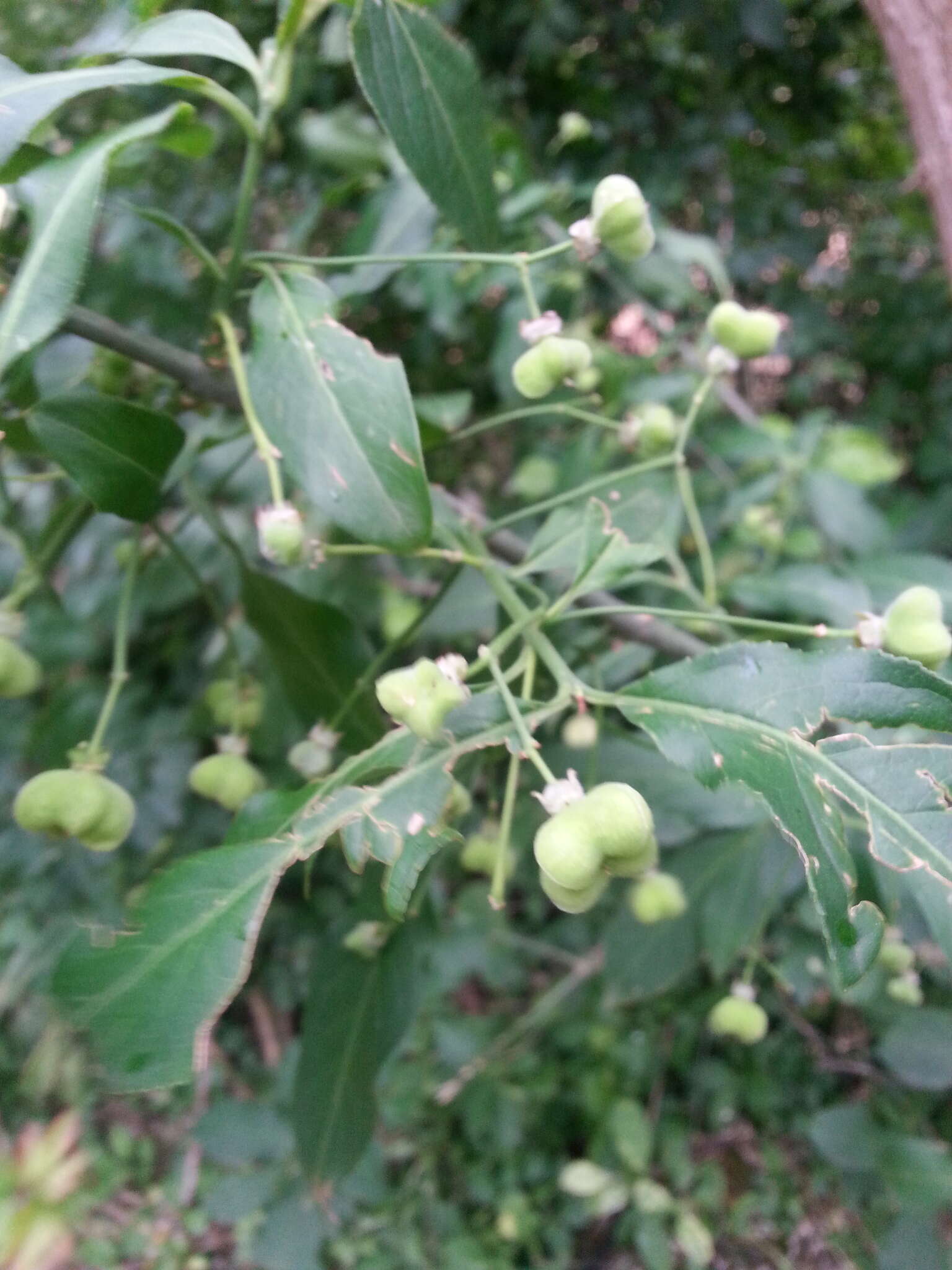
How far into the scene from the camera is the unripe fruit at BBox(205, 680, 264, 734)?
70 centimetres

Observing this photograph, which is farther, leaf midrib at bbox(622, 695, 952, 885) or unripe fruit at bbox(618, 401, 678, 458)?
unripe fruit at bbox(618, 401, 678, 458)

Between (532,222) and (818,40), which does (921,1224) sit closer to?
(532,222)

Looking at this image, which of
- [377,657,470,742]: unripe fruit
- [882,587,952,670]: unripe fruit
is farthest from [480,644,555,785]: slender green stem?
[882,587,952,670]: unripe fruit

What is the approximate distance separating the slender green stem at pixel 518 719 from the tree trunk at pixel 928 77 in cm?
77

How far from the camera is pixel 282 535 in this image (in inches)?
21.3

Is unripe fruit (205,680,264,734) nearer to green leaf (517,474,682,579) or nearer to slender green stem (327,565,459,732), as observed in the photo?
slender green stem (327,565,459,732)

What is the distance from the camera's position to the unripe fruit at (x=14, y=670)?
588 mm

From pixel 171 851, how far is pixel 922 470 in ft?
5.00

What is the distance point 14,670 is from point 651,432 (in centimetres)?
55

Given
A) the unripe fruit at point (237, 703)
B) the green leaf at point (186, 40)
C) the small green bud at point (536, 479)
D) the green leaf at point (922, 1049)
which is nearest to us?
the green leaf at point (186, 40)

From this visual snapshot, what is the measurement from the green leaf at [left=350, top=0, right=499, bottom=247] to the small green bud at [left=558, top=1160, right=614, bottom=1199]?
1372 millimetres

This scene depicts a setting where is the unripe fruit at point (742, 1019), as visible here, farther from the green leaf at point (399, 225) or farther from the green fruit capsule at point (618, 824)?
the green leaf at point (399, 225)

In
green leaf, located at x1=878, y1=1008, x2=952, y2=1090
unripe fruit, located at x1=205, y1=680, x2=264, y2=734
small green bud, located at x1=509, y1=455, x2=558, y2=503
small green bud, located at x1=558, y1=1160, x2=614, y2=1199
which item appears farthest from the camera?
small green bud, located at x1=558, y1=1160, x2=614, y2=1199

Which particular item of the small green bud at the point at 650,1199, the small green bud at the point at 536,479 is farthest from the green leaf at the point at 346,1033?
the small green bud at the point at 650,1199
